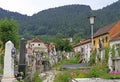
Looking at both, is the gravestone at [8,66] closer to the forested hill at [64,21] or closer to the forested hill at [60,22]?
the forested hill at [64,21]

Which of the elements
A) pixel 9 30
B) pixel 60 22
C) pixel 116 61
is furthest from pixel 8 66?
pixel 60 22

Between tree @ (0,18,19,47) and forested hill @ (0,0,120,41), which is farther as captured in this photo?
forested hill @ (0,0,120,41)

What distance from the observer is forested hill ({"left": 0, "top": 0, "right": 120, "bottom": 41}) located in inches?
4488

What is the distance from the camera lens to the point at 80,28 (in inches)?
4796

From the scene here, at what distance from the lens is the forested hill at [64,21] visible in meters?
114

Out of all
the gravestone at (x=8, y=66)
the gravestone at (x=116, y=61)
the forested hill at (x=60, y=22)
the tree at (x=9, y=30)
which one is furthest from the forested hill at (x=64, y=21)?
the gravestone at (x=8, y=66)

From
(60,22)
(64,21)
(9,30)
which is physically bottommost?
(9,30)

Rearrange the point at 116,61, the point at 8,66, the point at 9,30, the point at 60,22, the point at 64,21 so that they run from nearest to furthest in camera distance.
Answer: the point at 8,66 < the point at 116,61 < the point at 9,30 < the point at 64,21 < the point at 60,22

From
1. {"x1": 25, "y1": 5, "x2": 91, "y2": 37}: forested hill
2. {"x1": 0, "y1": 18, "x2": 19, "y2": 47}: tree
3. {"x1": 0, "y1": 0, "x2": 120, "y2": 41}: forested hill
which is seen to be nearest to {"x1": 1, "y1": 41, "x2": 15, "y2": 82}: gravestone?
{"x1": 0, "y1": 18, "x2": 19, "y2": 47}: tree

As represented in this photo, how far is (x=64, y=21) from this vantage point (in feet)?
442

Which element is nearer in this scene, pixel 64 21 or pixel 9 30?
pixel 9 30

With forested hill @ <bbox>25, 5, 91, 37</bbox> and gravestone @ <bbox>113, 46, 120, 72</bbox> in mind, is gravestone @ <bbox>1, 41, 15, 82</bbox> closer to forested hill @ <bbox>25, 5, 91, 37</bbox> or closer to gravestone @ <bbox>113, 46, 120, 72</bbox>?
gravestone @ <bbox>113, 46, 120, 72</bbox>

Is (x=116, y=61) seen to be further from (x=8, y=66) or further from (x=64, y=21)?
(x=64, y=21)

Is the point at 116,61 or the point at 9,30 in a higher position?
the point at 9,30
